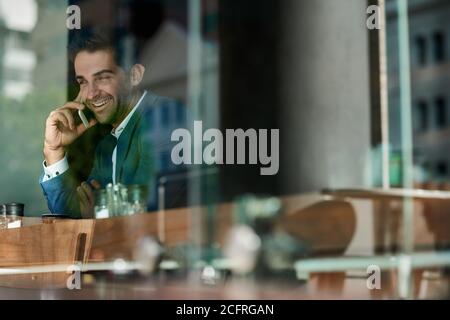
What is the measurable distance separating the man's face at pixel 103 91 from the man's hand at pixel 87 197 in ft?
0.66

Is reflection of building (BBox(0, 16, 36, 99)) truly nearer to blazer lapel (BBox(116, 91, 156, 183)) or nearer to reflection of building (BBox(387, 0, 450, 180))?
blazer lapel (BBox(116, 91, 156, 183))

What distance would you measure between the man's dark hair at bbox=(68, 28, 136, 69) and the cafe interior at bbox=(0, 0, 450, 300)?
0.02m

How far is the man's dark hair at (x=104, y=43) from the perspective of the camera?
4.06 m

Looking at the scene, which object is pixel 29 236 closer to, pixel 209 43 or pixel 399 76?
pixel 209 43

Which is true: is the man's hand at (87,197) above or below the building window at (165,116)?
below

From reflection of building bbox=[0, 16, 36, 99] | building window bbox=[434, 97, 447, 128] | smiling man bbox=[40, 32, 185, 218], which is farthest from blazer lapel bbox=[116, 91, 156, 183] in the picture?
building window bbox=[434, 97, 447, 128]

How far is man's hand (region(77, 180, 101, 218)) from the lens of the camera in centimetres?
403

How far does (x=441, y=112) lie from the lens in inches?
163

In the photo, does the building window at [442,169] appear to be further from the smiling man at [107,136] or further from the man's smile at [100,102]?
the man's smile at [100,102]

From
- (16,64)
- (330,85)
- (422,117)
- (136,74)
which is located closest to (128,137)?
(136,74)

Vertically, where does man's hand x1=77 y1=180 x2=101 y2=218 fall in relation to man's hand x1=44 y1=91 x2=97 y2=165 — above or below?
below

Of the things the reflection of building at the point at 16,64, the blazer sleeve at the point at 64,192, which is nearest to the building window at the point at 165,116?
the blazer sleeve at the point at 64,192
